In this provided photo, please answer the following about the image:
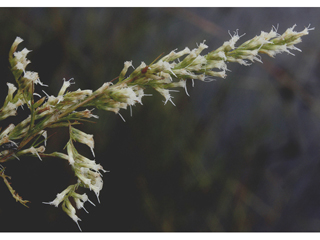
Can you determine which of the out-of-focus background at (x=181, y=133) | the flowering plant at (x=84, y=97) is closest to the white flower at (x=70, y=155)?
the flowering plant at (x=84, y=97)

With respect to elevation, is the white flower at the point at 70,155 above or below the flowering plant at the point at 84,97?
below

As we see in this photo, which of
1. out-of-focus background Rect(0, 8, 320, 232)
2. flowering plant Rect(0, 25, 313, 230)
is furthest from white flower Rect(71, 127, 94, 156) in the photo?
out-of-focus background Rect(0, 8, 320, 232)

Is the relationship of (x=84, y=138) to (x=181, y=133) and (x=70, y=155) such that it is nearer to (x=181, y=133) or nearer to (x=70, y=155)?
(x=70, y=155)

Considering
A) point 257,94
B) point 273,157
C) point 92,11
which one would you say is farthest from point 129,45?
point 273,157

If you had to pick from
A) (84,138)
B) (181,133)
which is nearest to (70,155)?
(84,138)

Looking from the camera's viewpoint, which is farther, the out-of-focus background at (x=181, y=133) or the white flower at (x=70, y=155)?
the out-of-focus background at (x=181, y=133)

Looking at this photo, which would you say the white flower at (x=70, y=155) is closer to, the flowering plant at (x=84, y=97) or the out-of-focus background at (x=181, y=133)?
the flowering plant at (x=84, y=97)

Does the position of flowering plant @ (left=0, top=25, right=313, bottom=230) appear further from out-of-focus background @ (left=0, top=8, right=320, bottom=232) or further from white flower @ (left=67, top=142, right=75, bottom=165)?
out-of-focus background @ (left=0, top=8, right=320, bottom=232)

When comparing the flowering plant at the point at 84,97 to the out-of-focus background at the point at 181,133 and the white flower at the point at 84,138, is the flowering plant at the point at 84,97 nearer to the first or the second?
the white flower at the point at 84,138
